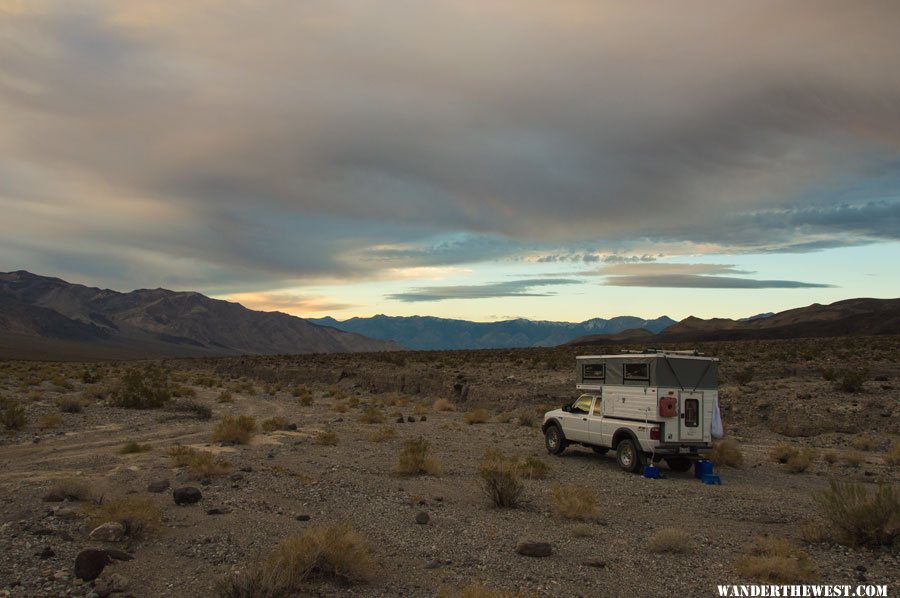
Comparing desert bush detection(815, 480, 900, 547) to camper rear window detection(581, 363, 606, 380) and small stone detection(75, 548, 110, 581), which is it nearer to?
camper rear window detection(581, 363, 606, 380)

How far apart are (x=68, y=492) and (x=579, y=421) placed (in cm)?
1179

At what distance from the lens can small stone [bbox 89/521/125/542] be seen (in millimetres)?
8102

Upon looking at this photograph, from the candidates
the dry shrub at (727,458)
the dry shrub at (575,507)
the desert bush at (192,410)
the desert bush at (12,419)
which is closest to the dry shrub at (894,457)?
the dry shrub at (727,458)

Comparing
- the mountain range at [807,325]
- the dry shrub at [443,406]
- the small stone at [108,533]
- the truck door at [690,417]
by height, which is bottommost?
the dry shrub at [443,406]

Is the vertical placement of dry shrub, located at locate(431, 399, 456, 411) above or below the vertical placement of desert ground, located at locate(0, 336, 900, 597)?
below

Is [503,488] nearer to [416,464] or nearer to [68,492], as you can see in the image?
[416,464]

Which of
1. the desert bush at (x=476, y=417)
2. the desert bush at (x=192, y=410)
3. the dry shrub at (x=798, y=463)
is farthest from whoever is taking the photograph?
the desert bush at (x=476, y=417)

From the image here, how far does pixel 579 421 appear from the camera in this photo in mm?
16375

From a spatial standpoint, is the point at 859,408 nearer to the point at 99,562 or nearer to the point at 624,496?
the point at 624,496

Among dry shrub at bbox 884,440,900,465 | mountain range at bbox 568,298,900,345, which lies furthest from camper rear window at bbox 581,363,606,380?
mountain range at bbox 568,298,900,345

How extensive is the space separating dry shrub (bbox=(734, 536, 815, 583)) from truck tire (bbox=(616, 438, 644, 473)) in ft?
21.4

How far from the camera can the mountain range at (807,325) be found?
116062mm

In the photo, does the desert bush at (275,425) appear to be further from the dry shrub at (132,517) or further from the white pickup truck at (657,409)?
the dry shrub at (132,517)

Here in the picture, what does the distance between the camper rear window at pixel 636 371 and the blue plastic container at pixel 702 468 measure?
2.29 metres
